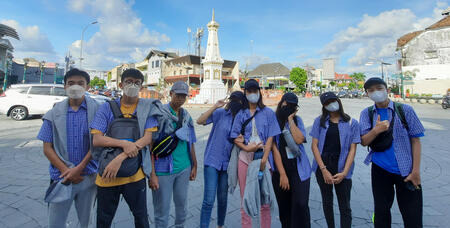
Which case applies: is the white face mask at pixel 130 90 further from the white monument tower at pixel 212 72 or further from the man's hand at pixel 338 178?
the white monument tower at pixel 212 72

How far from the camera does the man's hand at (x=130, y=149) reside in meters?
1.87

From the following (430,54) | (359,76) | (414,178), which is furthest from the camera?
(359,76)

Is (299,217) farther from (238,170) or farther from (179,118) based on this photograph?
(179,118)

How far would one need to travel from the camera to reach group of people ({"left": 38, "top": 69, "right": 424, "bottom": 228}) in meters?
1.95

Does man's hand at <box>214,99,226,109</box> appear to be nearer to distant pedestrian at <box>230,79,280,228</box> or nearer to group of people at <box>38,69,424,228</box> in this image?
group of people at <box>38,69,424,228</box>

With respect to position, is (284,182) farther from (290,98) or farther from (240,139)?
(290,98)

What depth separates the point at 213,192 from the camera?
8.04 feet

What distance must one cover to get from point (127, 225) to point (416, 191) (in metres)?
3.02

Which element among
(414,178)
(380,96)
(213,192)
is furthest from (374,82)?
(213,192)

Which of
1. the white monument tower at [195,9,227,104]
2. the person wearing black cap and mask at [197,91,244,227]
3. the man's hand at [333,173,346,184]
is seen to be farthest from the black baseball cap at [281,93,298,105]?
the white monument tower at [195,9,227,104]

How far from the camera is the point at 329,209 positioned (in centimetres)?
246

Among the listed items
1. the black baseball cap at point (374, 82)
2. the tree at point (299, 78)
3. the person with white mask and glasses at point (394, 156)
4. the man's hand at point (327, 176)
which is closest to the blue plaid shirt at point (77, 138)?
the man's hand at point (327, 176)

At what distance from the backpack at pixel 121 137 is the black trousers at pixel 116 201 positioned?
0.15m

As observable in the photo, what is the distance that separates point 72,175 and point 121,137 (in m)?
0.52
